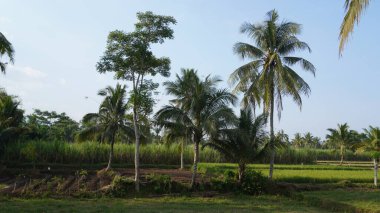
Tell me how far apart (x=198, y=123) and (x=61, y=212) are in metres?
8.49

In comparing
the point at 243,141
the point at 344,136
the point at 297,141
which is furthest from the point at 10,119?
the point at 297,141

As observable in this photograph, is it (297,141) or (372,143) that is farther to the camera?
(297,141)

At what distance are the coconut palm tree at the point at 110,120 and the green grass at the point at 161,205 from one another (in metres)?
9.30

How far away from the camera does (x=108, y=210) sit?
555 inches

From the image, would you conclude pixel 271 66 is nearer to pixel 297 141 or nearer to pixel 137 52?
pixel 137 52

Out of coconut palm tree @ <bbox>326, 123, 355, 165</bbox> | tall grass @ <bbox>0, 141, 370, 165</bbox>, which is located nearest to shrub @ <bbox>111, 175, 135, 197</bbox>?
tall grass @ <bbox>0, 141, 370, 165</bbox>

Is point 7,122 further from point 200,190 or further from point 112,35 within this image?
point 200,190

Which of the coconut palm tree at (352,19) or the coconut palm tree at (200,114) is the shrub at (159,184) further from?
the coconut palm tree at (352,19)

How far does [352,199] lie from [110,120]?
51.2 ft

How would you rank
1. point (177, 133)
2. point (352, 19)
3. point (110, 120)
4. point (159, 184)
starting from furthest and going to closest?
point (110, 120) < point (177, 133) < point (159, 184) < point (352, 19)

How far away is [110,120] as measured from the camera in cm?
2659

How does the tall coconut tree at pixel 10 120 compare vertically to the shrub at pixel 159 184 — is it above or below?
above

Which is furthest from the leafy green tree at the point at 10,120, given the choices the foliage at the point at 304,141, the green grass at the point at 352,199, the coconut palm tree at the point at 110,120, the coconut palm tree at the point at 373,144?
the foliage at the point at 304,141

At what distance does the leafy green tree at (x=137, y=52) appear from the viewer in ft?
64.0
